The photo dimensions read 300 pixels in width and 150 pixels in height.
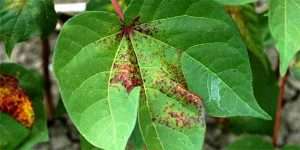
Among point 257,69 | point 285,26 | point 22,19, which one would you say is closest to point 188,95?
point 285,26

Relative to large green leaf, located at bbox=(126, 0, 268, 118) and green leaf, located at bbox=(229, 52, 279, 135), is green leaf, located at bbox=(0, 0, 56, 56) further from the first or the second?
green leaf, located at bbox=(229, 52, 279, 135)

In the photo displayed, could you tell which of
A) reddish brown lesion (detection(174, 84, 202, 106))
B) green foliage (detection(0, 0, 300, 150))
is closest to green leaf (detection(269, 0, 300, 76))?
green foliage (detection(0, 0, 300, 150))

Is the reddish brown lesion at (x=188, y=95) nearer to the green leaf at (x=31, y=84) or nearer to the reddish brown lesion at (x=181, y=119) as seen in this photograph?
the reddish brown lesion at (x=181, y=119)

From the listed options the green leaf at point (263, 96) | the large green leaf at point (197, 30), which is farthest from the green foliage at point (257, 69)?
the large green leaf at point (197, 30)

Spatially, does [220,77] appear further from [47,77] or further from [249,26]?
[47,77]

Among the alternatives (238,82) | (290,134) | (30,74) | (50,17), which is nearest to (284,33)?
(238,82)

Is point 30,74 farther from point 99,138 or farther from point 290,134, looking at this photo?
point 290,134
